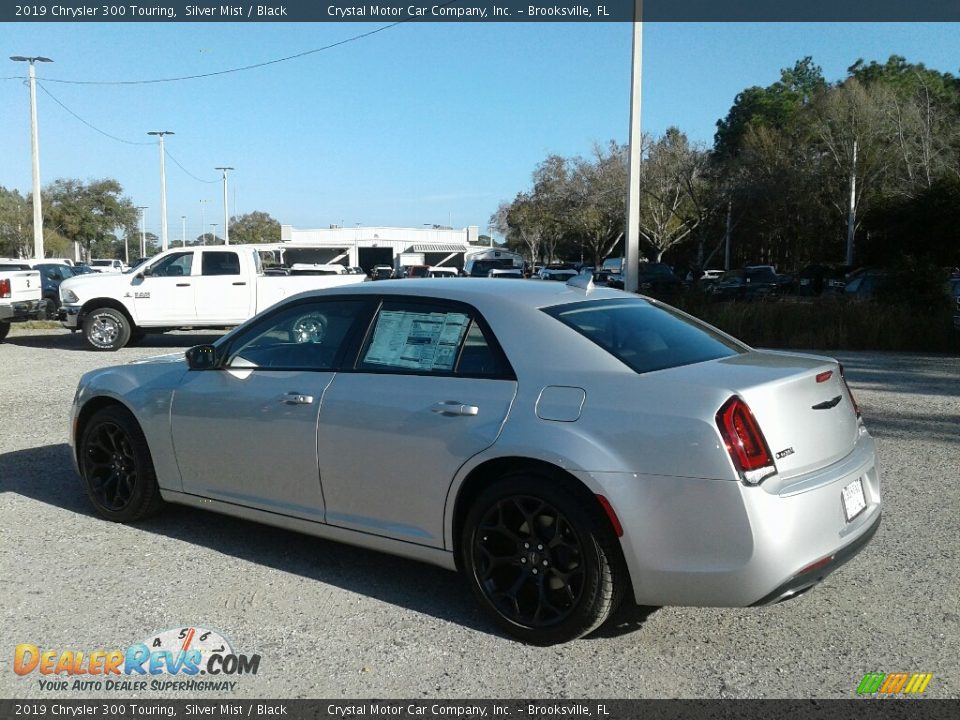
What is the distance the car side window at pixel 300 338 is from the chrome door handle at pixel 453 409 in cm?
79

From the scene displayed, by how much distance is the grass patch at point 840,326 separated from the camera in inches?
643

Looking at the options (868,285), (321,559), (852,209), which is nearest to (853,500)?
(321,559)

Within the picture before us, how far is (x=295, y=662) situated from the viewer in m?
3.88

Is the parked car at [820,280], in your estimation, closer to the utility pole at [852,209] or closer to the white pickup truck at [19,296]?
the utility pole at [852,209]

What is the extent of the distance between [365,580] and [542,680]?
142 cm

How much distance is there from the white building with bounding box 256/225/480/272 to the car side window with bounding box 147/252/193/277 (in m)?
63.4

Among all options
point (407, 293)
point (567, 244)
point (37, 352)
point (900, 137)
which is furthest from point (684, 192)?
point (567, 244)

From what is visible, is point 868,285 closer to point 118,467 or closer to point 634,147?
point 634,147

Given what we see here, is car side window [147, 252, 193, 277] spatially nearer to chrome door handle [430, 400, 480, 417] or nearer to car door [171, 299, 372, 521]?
car door [171, 299, 372, 521]

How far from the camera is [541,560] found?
156 inches

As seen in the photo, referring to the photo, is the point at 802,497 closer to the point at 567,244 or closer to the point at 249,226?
the point at 567,244

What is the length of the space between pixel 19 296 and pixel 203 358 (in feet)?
45.5

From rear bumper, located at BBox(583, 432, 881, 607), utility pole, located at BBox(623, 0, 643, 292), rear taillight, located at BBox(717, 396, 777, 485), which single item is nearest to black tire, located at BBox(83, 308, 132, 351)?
utility pole, located at BBox(623, 0, 643, 292)

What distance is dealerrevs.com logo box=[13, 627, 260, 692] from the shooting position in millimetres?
3742
